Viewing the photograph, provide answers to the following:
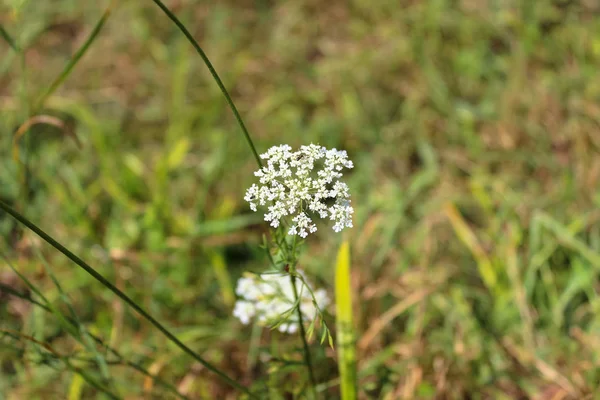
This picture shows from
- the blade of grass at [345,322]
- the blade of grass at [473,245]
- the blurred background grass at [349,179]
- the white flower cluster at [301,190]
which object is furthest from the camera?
the blade of grass at [473,245]

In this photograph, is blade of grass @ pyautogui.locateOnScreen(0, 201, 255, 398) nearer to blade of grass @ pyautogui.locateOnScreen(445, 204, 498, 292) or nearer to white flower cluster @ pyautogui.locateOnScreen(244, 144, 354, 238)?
white flower cluster @ pyautogui.locateOnScreen(244, 144, 354, 238)

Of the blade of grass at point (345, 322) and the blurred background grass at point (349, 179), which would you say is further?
the blurred background grass at point (349, 179)

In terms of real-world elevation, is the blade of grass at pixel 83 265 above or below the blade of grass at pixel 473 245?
below

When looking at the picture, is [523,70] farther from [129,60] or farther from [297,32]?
[129,60]

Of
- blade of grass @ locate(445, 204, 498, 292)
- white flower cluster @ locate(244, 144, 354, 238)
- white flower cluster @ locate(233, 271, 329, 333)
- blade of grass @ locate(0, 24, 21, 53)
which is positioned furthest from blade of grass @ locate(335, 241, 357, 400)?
blade of grass @ locate(0, 24, 21, 53)

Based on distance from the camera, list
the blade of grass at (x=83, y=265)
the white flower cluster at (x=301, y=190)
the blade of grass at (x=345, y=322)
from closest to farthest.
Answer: the blade of grass at (x=83, y=265) → the white flower cluster at (x=301, y=190) → the blade of grass at (x=345, y=322)

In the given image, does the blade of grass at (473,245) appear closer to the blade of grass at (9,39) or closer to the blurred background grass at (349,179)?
the blurred background grass at (349,179)

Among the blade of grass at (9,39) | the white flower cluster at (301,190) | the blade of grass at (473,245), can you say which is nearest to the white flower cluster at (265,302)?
the white flower cluster at (301,190)
